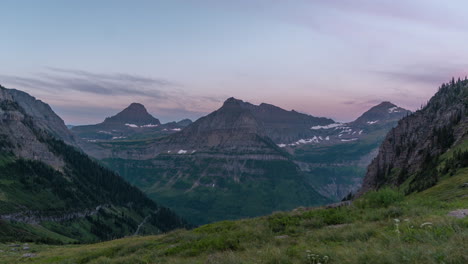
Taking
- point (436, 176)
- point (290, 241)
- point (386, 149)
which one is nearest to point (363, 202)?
point (290, 241)

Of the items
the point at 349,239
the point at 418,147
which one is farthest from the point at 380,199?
the point at 418,147

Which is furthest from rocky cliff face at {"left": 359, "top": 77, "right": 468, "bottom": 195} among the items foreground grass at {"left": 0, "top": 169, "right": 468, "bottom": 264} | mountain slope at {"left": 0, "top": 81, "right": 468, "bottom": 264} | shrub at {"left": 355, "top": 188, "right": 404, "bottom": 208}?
foreground grass at {"left": 0, "top": 169, "right": 468, "bottom": 264}

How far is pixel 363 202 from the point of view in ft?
104

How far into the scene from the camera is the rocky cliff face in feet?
315

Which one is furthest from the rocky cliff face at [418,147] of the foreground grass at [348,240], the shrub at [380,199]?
the foreground grass at [348,240]

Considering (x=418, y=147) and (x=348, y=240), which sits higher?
(x=418, y=147)

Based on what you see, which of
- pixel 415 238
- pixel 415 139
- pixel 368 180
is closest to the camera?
pixel 415 238

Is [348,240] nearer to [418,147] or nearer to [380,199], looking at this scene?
[380,199]

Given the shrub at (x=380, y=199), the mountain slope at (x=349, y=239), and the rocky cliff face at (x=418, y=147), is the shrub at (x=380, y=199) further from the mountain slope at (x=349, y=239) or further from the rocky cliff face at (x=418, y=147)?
the rocky cliff face at (x=418, y=147)

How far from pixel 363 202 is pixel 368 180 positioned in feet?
488

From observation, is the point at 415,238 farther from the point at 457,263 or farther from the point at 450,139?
the point at 450,139

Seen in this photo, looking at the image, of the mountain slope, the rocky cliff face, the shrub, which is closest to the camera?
the mountain slope

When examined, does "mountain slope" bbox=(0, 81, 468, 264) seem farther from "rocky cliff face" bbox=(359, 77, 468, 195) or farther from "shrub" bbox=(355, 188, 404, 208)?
"rocky cliff face" bbox=(359, 77, 468, 195)

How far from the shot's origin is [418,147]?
134500mm
